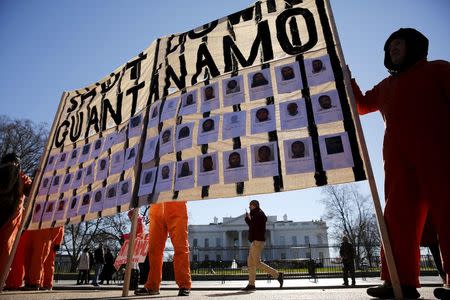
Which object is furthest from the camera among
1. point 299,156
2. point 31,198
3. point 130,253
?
point 31,198

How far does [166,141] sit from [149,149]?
0.29 m

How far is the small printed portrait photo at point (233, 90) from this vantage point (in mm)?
3408

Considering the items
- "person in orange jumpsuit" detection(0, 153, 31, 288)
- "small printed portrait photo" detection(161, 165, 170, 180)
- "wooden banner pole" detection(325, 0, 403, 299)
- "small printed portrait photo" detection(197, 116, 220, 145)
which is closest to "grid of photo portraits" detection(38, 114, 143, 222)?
"person in orange jumpsuit" detection(0, 153, 31, 288)

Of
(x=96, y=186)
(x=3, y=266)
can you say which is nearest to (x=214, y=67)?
(x=96, y=186)

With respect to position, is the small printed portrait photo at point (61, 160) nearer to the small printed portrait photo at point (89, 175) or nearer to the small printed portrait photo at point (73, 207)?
the small printed portrait photo at point (89, 175)

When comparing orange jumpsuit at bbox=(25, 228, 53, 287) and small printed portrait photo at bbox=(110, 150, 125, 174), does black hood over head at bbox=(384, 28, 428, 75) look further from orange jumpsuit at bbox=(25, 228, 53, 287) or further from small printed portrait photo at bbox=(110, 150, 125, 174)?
orange jumpsuit at bbox=(25, 228, 53, 287)

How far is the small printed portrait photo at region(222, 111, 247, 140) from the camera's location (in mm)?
3223

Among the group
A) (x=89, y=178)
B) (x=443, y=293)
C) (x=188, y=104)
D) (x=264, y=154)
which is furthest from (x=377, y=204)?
(x=89, y=178)

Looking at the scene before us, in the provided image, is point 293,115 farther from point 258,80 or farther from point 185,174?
point 185,174

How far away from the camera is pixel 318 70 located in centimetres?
300

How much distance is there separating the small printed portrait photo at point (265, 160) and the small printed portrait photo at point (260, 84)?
55 cm

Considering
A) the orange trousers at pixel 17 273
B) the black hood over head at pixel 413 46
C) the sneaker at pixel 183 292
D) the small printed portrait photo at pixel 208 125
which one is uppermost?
the black hood over head at pixel 413 46

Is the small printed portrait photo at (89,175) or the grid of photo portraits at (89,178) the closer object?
the grid of photo portraits at (89,178)

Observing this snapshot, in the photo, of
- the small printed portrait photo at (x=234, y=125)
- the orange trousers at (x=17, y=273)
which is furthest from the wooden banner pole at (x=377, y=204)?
the orange trousers at (x=17, y=273)
